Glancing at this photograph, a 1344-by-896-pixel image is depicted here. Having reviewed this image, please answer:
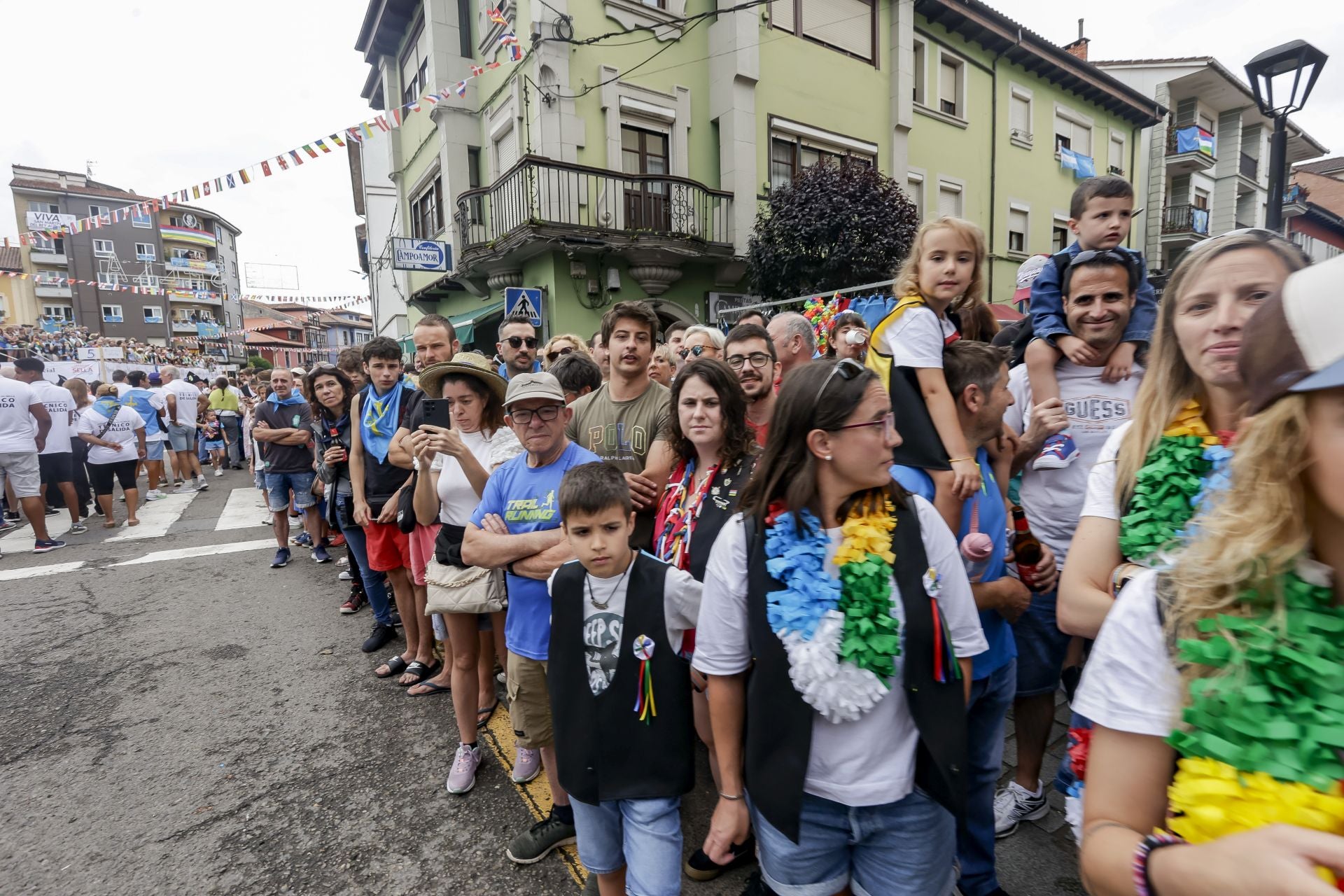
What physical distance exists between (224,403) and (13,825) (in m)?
11.9

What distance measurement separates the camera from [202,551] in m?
6.94

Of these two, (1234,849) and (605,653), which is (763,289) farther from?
(1234,849)

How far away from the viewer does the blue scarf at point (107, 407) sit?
819 cm

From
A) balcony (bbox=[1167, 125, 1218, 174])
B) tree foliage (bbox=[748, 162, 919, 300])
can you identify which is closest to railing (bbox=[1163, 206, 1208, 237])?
balcony (bbox=[1167, 125, 1218, 174])

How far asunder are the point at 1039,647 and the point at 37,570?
899 cm

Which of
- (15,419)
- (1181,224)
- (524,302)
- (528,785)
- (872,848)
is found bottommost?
(528,785)

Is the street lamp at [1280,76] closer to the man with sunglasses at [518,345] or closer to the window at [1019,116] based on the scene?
the man with sunglasses at [518,345]

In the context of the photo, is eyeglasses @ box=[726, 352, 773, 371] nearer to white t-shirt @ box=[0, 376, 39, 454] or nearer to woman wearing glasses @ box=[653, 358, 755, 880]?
woman wearing glasses @ box=[653, 358, 755, 880]

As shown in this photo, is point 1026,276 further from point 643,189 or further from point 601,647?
point 643,189

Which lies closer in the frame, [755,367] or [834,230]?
[755,367]

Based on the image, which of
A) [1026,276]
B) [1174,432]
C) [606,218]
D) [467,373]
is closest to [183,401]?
[606,218]

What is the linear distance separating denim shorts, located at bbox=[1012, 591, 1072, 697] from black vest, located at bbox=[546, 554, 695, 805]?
1353 millimetres

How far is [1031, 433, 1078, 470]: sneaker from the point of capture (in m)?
2.25

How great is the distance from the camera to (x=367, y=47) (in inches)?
647
